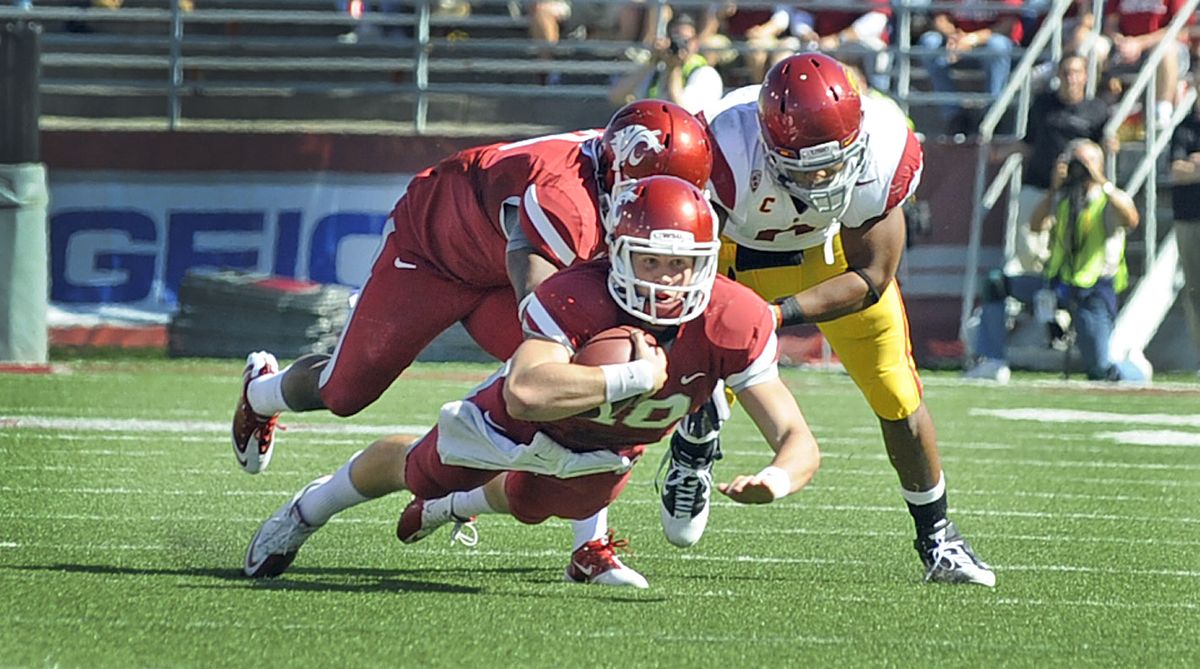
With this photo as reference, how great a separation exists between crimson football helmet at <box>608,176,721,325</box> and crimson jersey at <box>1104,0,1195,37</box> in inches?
399

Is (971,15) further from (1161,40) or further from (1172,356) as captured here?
(1172,356)

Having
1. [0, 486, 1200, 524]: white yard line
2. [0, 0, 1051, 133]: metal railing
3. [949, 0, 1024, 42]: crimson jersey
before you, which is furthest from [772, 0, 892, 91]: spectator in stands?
[0, 486, 1200, 524]: white yard line

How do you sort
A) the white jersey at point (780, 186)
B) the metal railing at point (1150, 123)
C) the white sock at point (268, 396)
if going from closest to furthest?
the white jersey at point (780, 186) → the white sock at point (268, 396) → the metal railing at point (1150, 123)

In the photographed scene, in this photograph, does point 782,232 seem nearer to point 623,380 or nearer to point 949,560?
point 949,560

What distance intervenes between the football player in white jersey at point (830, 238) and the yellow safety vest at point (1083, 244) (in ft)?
21.9

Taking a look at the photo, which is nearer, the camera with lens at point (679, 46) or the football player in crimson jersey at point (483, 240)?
the football player in crimson jersey at point (483, 240)

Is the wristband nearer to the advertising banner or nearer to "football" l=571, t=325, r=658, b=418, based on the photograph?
"football" l=571, t=325, r=658, b=418

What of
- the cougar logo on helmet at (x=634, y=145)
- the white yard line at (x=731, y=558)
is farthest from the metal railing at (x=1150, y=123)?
the cougar logo on helmet at (x=634, y=145)

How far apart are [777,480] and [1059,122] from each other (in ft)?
28.0

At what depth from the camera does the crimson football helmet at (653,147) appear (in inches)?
191

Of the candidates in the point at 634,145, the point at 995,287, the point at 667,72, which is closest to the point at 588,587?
the point at 634,145

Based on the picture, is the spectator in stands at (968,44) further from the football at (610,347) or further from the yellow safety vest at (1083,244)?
the football at (610,347)

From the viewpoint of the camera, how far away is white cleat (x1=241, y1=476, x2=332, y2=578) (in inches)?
199

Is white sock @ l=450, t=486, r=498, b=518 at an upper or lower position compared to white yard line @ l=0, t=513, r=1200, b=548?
upper
